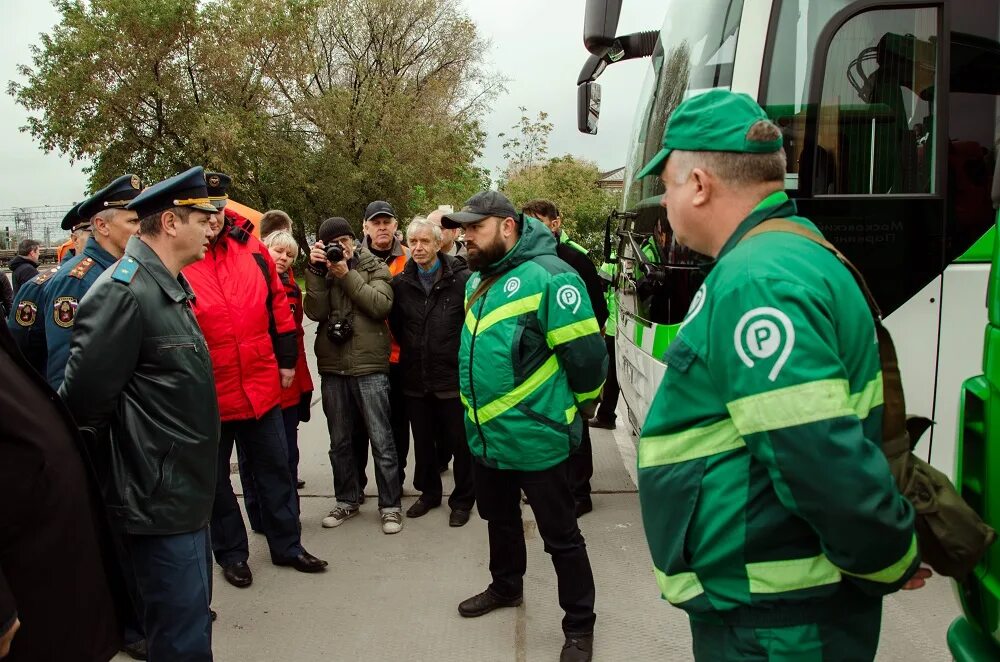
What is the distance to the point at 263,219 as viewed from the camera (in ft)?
17.3

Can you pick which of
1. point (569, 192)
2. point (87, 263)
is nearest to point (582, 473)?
point (87, 263)

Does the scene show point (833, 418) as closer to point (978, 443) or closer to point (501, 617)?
point (978, 443)

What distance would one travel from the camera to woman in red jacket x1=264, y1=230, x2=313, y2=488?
4.56 m

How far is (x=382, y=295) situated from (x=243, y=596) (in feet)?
6.06

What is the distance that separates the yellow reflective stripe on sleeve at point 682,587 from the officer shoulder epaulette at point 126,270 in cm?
194

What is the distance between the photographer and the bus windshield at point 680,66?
3391mm

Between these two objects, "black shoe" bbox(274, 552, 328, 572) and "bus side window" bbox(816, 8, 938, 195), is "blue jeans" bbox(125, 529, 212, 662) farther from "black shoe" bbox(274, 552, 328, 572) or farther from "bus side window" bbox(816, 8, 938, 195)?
"bus side window" bbox(816, 8, 938, 195)

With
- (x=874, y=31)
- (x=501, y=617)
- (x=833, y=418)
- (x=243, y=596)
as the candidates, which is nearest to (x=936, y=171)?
(x=874, y=31)

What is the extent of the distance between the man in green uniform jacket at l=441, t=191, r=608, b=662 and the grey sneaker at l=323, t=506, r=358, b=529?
6.17 ft

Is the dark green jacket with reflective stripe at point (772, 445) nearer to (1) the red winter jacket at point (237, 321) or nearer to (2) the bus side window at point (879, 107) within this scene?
(2) the bus side window at point (879, 107)

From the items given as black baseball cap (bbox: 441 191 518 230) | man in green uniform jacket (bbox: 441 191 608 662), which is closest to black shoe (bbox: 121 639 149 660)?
man in green uniform jacket (bbox: 441 191 608 662)

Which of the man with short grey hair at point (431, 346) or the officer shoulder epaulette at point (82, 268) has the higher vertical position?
the officer shoulder epaulette at point (82, 268)

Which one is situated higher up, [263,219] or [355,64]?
[355,64]

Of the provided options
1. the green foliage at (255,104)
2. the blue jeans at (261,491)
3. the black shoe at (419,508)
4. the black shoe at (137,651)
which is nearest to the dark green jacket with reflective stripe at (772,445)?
the black shoe at (137,651)
